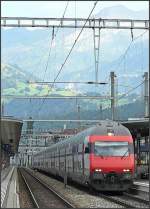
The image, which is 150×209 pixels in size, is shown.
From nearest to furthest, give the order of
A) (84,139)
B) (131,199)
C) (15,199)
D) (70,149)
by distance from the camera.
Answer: (15,199) → (131,199) → (84,139) → (70,149)

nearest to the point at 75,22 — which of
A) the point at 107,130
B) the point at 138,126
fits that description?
the point at 107,130

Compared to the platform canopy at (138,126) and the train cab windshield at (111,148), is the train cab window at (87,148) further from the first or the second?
the platform canopy at (138,126)

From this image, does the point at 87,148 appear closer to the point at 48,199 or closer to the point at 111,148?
the point at 111,148

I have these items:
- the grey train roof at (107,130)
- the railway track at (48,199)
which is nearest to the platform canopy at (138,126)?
the railway track at (48,199)

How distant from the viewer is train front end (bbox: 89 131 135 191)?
24172 millimetres

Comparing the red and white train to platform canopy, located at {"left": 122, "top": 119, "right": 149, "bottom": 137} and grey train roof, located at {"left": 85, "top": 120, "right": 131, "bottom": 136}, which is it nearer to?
grey train roof, located at {"left": 85, "top": 120, "right": 131, "bottom": 136}

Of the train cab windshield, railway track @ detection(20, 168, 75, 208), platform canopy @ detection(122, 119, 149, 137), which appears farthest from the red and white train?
platform canopy @ detection(122, 119, 149, 137)

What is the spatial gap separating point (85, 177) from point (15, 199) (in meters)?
6.87

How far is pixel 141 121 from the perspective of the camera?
1270 inches

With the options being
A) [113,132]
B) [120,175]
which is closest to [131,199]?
[120,175]

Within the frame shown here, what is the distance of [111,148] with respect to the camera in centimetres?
2481

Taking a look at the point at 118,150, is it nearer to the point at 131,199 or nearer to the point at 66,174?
the point at 131,199

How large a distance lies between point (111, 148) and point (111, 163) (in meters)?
0.72

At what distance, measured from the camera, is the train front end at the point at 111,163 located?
79.3 feet
